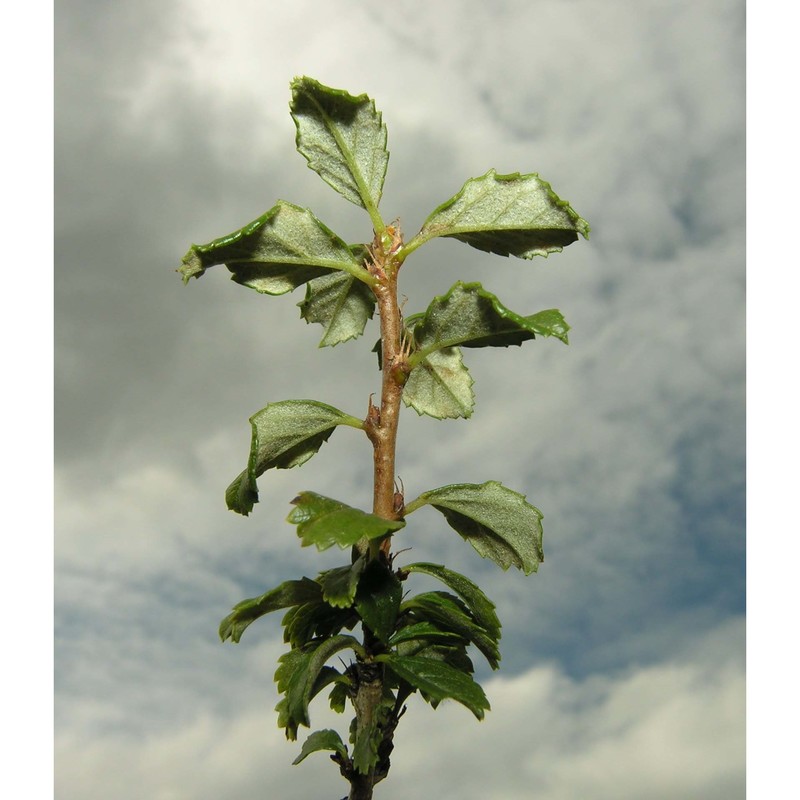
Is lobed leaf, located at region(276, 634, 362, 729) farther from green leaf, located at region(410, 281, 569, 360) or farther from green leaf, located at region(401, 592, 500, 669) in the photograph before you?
green leaf, located at region(410, 281, 569, 360)

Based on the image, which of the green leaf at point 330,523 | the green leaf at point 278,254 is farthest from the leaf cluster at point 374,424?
the green leaf at point 330,523

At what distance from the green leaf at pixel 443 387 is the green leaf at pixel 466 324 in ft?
0.43

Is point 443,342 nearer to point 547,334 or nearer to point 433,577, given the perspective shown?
point 547,334

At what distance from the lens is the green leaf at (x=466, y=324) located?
2.11 m

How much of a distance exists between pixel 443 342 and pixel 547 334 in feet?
1.00

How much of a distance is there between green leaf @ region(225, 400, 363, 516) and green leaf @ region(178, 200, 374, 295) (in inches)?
11.6

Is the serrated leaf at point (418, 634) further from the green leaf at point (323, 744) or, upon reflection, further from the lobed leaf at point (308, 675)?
the green leaf at point (323, 744)

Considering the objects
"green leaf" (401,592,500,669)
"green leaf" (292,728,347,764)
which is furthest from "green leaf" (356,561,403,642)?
"green leaf" (292,728,347,764)

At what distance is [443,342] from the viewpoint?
7.18 ft

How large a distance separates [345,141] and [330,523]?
0.95m

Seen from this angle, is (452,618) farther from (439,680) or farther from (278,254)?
(278,254)

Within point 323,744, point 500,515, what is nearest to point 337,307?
point 500,515

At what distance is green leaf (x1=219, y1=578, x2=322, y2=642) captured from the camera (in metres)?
2.15
